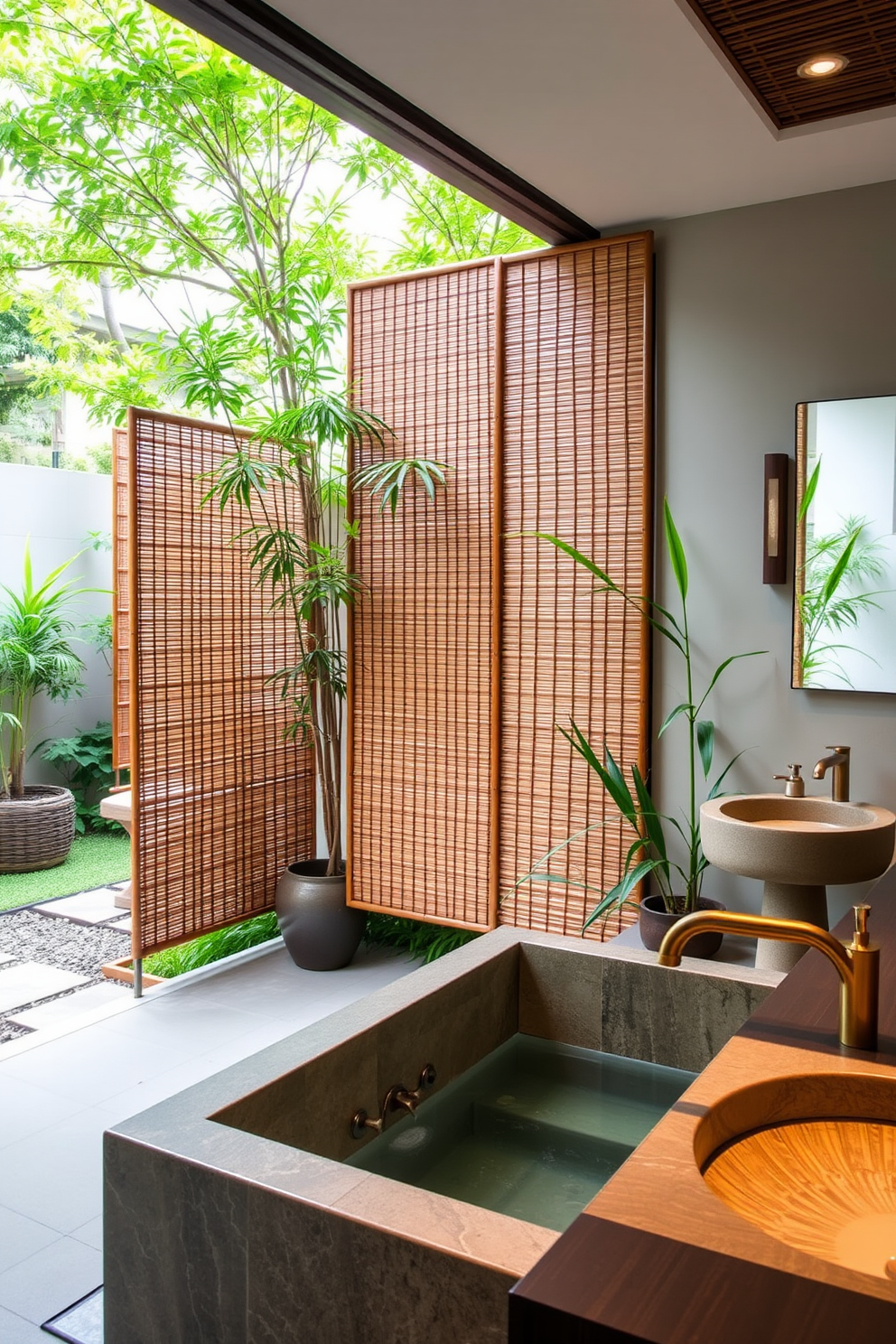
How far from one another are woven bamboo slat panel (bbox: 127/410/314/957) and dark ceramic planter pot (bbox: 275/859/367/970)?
0.26m

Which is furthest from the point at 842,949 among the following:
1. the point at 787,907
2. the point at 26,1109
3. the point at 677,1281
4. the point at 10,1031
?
the point at 10,1031

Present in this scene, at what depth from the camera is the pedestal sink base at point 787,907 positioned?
284 centimetres

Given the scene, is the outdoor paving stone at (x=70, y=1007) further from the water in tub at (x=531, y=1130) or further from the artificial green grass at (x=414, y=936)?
the water in tub at (x=531, y=1130)

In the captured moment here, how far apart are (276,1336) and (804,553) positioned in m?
2.73

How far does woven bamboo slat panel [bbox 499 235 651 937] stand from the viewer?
3.72 metres

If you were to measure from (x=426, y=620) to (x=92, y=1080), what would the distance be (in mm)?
1981

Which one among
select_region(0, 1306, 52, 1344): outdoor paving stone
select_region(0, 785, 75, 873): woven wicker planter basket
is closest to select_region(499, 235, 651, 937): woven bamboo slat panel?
select_region(0, 1306, 52, 1344): outdoor paving stone

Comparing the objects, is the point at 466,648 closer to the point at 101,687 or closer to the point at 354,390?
the point at 354,390

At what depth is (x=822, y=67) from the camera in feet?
8.21

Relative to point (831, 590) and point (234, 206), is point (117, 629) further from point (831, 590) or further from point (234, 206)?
point (831, 590)

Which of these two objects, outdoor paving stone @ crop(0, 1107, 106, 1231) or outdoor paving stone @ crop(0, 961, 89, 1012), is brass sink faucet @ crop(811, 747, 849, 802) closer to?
outdoor paving stone @ crop(0, 1107, 106, 1231)

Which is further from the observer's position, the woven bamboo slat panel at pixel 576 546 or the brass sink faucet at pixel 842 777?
the woven bamboo slat panel at pixel 576 546

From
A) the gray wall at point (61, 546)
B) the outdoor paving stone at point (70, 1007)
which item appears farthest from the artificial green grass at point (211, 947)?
the gray wall at point (61, 546)

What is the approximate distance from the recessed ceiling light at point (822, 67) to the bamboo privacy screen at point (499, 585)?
42.6 inches
